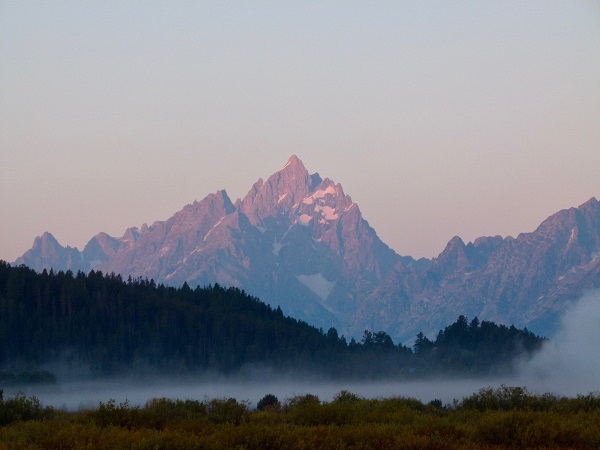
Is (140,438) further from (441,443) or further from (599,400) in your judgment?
(599,400)

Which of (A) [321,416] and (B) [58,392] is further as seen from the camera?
(B) [58,392]

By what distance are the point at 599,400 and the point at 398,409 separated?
12.6 m

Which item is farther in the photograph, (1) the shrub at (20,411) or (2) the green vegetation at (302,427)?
(1) the shrub at (20,411)

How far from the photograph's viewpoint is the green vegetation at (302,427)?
4212 centimetres

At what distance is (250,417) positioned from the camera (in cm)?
5622

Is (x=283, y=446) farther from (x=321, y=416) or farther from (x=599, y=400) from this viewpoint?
(x=599, y=400)

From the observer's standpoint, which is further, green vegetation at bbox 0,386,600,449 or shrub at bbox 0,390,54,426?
shrub at bbox 0,390,54,426

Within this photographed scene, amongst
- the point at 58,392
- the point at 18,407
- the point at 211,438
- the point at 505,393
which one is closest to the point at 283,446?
the point at 211,438

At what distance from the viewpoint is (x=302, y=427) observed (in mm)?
48406

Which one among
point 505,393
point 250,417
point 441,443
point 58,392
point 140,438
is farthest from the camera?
point 58,392

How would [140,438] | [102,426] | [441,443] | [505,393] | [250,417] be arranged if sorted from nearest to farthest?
[140,438] → [441,443] → [102,426] → [250,417] → [505,393]

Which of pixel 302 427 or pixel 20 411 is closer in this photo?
pixel 302 427

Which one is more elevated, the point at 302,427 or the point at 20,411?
the point at 20,411

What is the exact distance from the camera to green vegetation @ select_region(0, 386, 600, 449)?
138ft
